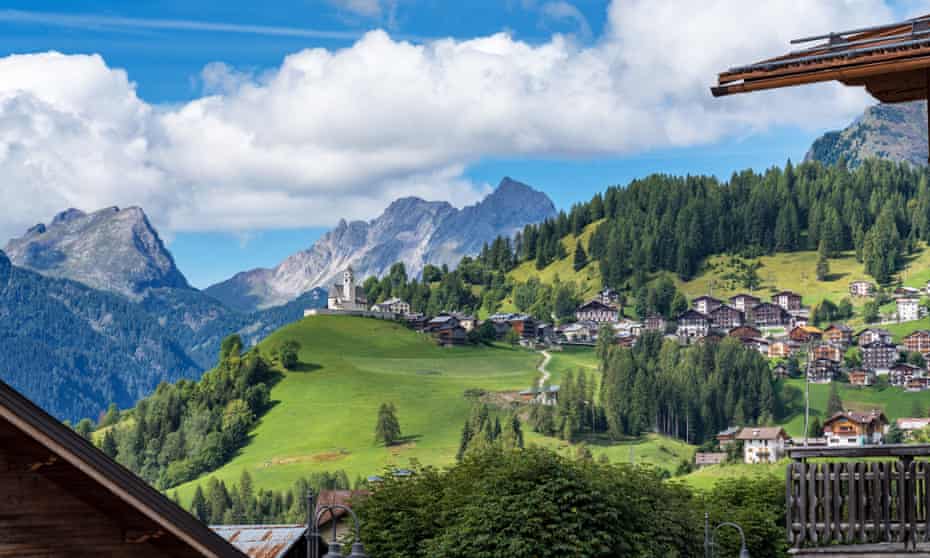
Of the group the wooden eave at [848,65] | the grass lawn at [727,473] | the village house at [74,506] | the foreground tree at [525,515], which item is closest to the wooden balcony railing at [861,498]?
the wooden eave at [848,65]

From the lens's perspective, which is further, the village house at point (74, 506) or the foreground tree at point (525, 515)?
the foreground tree at point (525, 515)

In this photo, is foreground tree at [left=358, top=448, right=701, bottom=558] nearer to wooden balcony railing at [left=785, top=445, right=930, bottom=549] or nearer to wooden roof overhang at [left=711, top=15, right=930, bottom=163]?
wooden balcony railing at [left=785, top=445, right=930, bottom=549]

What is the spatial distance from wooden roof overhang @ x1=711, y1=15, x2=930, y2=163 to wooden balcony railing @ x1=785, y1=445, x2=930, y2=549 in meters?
3.84

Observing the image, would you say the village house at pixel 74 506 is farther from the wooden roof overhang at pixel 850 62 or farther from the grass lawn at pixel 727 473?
the grass lawn at pixel 727 473

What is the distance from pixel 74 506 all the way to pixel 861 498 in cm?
790

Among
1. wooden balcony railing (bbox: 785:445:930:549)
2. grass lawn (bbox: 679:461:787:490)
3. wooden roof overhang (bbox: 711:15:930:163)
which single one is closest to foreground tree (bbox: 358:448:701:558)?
wooden balcony railing (bbox: 785:445:930:549)

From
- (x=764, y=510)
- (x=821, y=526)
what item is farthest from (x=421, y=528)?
(x=821, y=526)

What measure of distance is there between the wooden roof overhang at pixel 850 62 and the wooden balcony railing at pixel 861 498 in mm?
3840

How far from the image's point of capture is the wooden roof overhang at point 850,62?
512 inches

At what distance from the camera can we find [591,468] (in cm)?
8456

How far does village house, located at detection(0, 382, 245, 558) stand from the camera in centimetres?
1098

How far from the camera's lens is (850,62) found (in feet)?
42.9

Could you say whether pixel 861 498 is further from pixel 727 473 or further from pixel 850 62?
pixel 727 473

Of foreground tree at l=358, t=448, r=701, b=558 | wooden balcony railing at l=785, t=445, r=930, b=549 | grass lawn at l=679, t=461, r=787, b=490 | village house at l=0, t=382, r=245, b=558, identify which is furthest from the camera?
grass lawn at l=679, t=461, r=787, b=490
